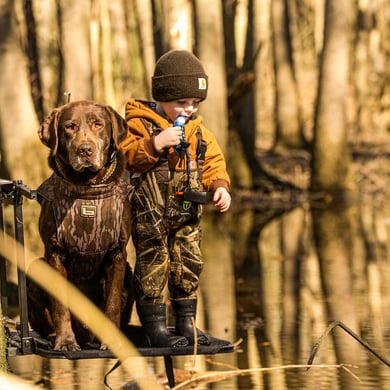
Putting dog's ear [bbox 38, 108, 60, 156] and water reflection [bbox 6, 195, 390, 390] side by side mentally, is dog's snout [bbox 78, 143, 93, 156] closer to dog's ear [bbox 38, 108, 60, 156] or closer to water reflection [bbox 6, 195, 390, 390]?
dog's ear [bbox 38, 108, 60, 156]

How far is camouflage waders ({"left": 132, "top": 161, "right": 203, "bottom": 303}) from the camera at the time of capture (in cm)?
635

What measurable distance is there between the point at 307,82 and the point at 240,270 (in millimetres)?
34596

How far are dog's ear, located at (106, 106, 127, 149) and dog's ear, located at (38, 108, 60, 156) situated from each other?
251mm

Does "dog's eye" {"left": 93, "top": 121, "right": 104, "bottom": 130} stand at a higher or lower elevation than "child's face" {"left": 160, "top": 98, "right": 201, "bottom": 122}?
lower

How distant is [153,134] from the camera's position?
6.42m

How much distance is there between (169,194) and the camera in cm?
635

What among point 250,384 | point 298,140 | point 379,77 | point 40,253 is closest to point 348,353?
point 250,384

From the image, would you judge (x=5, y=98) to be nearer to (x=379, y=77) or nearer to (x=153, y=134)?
(x=153, y=134)

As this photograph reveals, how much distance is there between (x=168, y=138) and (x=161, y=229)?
0.46 meters

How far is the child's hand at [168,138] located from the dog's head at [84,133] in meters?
0.17

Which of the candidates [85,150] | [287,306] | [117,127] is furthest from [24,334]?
[287,306]

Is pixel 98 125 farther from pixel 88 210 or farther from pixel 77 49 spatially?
pixel 77 49

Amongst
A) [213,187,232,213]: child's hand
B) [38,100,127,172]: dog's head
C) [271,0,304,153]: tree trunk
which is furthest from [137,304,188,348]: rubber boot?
[271,0,304,153]: tree trunk

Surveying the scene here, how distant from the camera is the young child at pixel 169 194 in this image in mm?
6328
